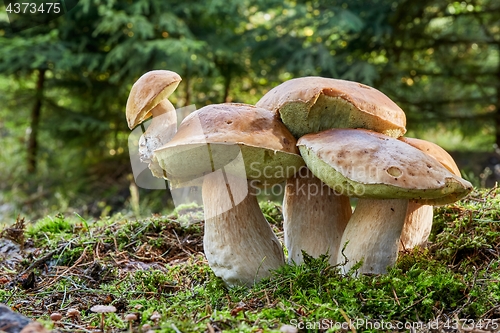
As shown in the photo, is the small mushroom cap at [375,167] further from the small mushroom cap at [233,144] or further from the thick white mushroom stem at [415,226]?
the thick white mushroom stem at [415,226]

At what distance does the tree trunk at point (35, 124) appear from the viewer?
7188 mm

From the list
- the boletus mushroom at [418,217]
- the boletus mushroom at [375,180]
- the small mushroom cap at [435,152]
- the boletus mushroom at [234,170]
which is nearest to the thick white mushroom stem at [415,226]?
the boletus mushroom at [418,217]

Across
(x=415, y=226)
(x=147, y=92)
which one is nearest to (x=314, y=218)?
(x=415, y=226)

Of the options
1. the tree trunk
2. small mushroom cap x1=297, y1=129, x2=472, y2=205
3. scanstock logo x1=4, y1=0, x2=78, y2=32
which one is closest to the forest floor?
→ small mushroom cap x1=297, y1=129, x2=472, y2=205

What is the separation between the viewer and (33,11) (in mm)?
6551

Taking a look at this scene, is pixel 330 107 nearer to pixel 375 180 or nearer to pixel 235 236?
pixel 375 180

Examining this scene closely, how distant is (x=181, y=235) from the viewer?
3047mm

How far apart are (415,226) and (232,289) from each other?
1.08m

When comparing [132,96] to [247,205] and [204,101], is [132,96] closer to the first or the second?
[247,205]

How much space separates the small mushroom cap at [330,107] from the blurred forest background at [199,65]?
158 inches

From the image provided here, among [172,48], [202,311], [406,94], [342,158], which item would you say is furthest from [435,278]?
[406,94]

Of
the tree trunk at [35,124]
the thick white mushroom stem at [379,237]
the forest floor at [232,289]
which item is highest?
the thick white mushroom stem at [379,237]

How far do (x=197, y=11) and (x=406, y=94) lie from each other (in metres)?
4.13

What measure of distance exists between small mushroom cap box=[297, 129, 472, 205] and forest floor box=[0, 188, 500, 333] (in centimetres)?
→ 44
